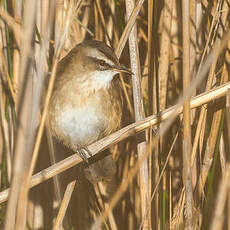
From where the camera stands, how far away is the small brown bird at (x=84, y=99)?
194 centimetres

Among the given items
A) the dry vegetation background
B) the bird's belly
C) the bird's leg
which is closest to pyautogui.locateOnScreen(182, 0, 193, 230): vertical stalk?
the dry vegetation background

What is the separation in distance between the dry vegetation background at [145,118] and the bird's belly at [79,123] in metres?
0.12

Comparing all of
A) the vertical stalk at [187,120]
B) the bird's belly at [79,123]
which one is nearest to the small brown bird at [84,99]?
the bird's belly at [79,123]

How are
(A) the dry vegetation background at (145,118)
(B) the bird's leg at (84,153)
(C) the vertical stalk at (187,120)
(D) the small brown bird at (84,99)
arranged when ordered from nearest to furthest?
(C) the vertical stalk at (187,120) → (A) the dry vegetation background at (145,118) → (B) the bird's leg at (84,153) → (D) the small brown bird at (84,99)

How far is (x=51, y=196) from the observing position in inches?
86.6

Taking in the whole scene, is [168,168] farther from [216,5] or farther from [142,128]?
[216,5]

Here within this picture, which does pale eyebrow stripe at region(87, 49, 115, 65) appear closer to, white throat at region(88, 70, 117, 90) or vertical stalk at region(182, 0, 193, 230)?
white throat at region(88, 70, 117, 90)

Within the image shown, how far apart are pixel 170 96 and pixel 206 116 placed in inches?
11.4

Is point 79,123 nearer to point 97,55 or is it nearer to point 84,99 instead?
point 84,99

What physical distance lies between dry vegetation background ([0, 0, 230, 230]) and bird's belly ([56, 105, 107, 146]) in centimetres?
12

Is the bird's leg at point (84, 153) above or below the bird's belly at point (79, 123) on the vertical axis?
below

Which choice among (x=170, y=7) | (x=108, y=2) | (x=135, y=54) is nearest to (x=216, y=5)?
(x=170, y=7)

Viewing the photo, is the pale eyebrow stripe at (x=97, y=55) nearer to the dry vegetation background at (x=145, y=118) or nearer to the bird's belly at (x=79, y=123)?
the dry vegetation background at (x=145, y=118)

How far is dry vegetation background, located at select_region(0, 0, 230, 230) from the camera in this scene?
1.51 m
